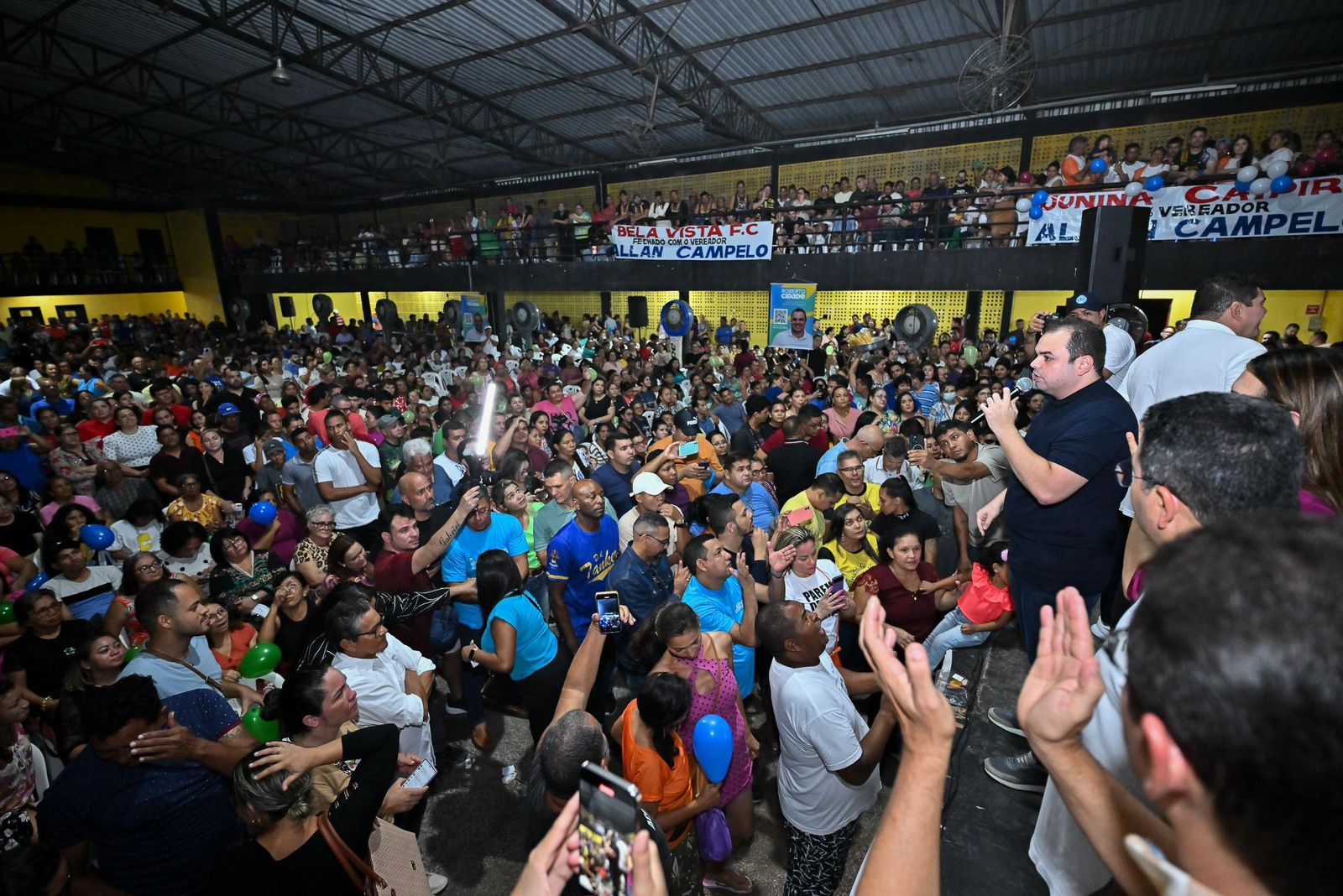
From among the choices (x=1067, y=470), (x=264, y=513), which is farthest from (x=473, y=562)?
(x=1067, y=470)

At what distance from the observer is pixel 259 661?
331 cm

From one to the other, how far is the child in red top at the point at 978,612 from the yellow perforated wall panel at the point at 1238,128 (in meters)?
11.8

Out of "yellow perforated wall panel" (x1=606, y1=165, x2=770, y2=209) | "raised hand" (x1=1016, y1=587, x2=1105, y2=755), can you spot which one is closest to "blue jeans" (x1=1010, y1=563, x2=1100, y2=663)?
"raised hand" (x1=1016, y1=587, x2=1105, y2=755)

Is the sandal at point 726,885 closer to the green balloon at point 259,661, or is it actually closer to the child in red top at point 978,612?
the child in red top at point 978,612

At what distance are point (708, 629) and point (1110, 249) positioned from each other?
4.06 m

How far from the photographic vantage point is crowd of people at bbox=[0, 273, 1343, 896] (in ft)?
2.41

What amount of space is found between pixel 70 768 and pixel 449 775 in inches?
82.4

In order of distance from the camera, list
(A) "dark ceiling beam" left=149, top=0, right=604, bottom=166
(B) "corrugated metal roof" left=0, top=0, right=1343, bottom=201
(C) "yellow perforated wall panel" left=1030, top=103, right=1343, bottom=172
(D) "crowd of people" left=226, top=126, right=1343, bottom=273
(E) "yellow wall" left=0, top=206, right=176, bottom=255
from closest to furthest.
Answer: (D) "crowd of people" left=226, top=126, right=1343, bottom=273 < (B) "corrugated metal roof" left=0, top=0, right=1343, bottom=201 < (C) "yellow perforated wall panel" left=1030, top=103, right=1343, bottom=172 < (A) "dark ceiling beam" left=149, top=0, right=604, bottom=166 < (E) "yellow wall" left=0, top=206, right=176, bottom=255

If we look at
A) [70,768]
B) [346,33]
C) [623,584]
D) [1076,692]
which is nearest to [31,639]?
[70,768]

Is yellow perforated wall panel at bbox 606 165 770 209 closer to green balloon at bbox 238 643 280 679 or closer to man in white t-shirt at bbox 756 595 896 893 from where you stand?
green balloon at bbox 238 643 280 679

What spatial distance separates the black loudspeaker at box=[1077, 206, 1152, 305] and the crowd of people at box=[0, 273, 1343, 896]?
13.2 inches

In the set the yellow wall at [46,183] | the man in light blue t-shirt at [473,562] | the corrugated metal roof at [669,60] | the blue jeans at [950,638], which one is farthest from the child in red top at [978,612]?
the yellow wall at [46,183]

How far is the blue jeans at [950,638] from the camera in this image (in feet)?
11.3

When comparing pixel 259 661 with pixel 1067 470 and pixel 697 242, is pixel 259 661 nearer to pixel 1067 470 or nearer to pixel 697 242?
pixel 1067 470
